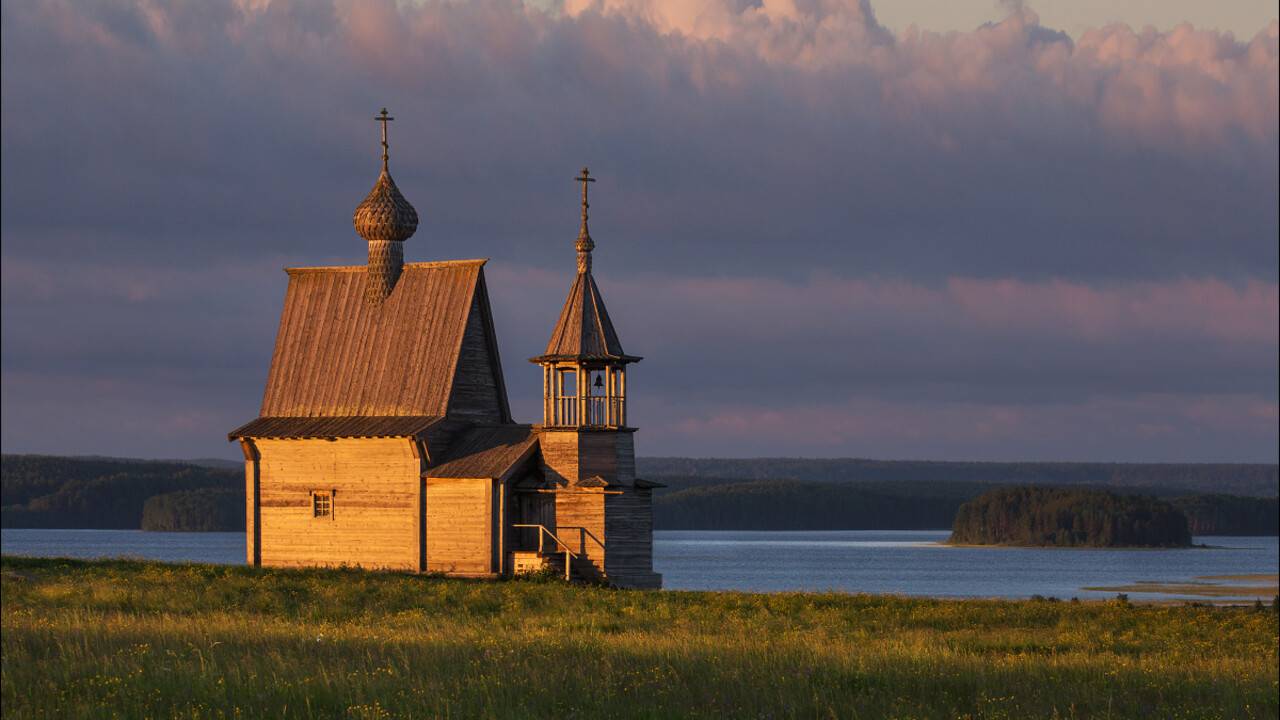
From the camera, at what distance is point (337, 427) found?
193ft

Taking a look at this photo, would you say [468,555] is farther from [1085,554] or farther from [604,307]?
[1085,554]

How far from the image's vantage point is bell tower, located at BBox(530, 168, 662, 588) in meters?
55.2

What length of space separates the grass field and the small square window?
1306 centimetres

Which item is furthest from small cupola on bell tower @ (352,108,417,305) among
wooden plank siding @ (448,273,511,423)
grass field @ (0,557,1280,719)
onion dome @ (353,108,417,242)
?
grass field @ (0,557,1280,719)

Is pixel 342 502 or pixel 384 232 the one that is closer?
pixel 342 502

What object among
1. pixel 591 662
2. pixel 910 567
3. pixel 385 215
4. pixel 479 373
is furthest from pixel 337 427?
pixel 910 567

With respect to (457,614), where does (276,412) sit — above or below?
above

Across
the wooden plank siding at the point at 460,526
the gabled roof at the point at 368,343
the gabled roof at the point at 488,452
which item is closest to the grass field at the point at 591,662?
the wooden plank siding at the point at 460,526

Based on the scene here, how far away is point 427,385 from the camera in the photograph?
58.4 metres

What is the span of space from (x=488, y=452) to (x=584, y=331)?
4995mm

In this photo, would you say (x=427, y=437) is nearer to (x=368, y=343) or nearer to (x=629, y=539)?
(x=368, y=343)

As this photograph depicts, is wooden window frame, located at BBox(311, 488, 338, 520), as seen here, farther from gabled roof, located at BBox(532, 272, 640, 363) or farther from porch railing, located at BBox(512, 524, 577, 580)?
gabled roof, located at BBox(532, 272, 640, 363)

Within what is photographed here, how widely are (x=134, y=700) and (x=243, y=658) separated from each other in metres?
3.76

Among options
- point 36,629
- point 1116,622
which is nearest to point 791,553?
point 1116,622
